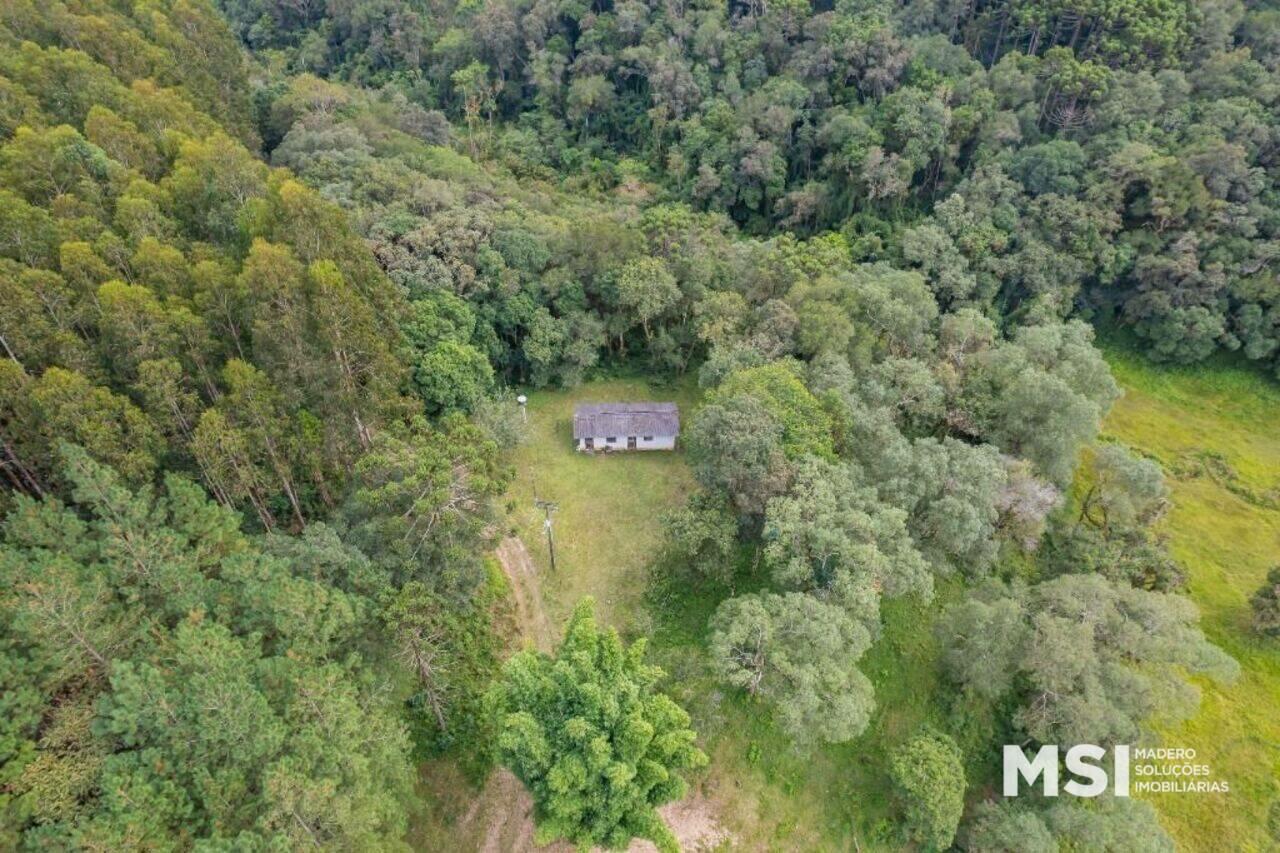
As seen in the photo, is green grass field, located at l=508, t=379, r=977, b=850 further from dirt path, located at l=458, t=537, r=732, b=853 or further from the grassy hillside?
the grassy hillside

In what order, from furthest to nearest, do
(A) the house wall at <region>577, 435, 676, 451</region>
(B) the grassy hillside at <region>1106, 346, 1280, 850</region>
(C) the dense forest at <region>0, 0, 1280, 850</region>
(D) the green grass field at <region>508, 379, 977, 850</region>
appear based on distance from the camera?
1. (A) the house wall at <region>577, 435, 676, 451</region>
2. (B) the grassy hillside at <region>1106, 346, 1280, 850</region>
3. (D) the green grass field at <region>508, 379, 977, 850</region>
4. (C) the dense forest at <region>0, 0, 1280, 850</region>

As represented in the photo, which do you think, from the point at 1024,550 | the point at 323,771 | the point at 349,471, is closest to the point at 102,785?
the point at 323,771

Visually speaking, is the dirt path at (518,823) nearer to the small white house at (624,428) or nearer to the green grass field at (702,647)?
the green grass field at (702,647)

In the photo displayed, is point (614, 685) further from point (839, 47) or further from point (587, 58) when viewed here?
point (587, 58)

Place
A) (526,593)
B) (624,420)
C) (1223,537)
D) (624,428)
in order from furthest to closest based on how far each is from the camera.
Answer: (624,420) < (624,428) < (1223,537) < (526,593)

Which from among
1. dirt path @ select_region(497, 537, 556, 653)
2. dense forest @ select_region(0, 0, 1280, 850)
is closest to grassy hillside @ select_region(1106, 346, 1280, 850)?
dense forest @ select_region(0, 0, 1280, 850)

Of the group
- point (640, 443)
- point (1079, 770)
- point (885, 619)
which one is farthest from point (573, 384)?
point (1079, 770)

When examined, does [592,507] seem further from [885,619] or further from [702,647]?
[885,619]
